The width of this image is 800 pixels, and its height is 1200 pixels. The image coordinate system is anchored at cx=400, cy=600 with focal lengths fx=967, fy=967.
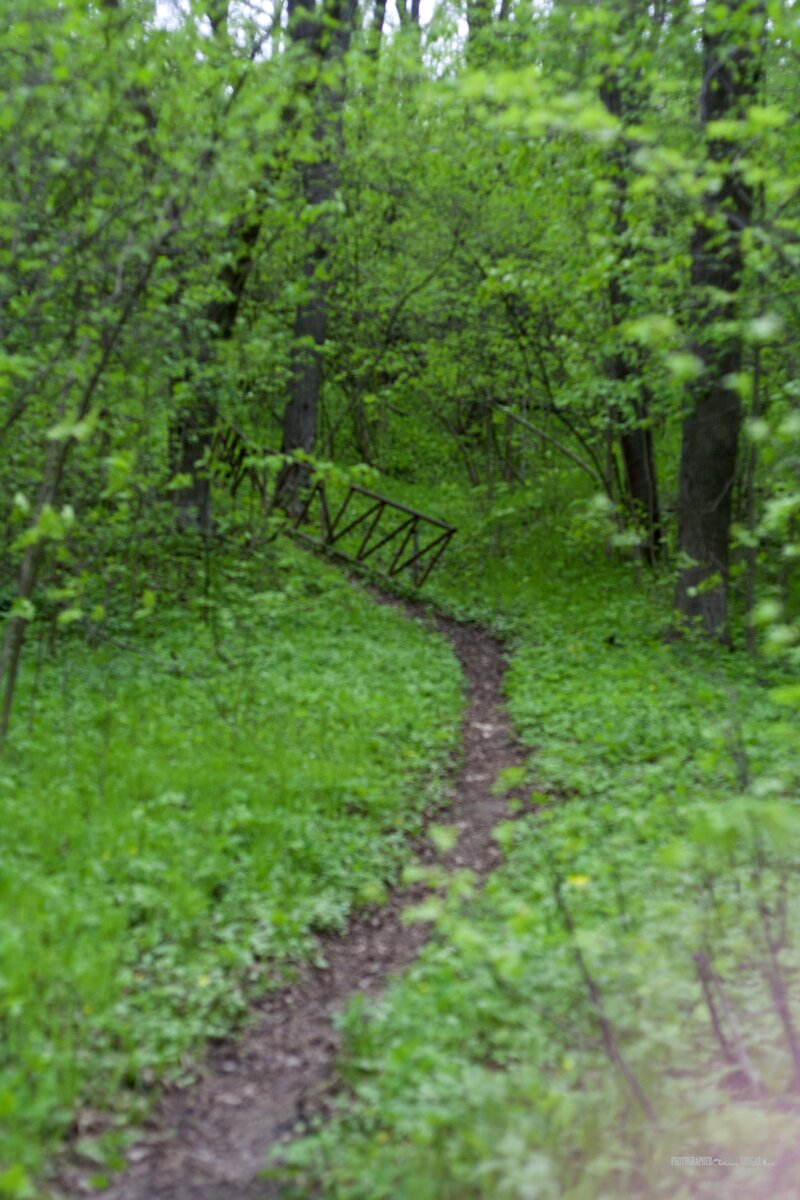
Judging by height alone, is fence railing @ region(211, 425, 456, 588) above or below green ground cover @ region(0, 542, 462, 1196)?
above

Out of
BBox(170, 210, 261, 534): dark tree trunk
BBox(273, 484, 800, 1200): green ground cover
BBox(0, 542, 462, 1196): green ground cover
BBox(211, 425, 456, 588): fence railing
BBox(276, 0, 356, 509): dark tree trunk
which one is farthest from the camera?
BBox(211, 425, 456, 588): fence railing

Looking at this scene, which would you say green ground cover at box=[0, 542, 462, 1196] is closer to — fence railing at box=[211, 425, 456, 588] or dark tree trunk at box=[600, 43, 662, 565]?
fence railing at box=[211, 425, 456, 588]

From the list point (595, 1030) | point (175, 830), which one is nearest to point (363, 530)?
point (175, 830)

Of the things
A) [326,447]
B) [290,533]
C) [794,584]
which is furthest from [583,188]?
[326,447]

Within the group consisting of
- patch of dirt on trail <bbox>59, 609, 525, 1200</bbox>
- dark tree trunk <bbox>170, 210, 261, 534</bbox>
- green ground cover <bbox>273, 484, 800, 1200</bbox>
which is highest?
dark tree trunk <bbox>170, 210, 261, 534</bbox>

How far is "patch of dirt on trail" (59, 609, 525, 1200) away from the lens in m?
3.25

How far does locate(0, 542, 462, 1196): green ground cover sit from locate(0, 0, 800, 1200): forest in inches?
1.1

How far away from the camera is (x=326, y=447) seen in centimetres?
1939

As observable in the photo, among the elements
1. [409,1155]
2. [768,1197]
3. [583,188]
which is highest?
[583,188]

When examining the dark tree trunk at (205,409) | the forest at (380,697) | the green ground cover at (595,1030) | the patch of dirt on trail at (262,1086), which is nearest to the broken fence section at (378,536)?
the forest at (380,697)

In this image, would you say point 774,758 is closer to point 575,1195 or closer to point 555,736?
point 555,736

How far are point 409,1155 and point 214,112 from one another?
629 centimetres

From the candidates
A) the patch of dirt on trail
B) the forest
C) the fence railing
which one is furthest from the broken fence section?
the patch of dirt on trail

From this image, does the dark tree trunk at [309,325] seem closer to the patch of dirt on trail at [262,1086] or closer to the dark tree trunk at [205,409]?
the dark tree trunk at [205,409]
